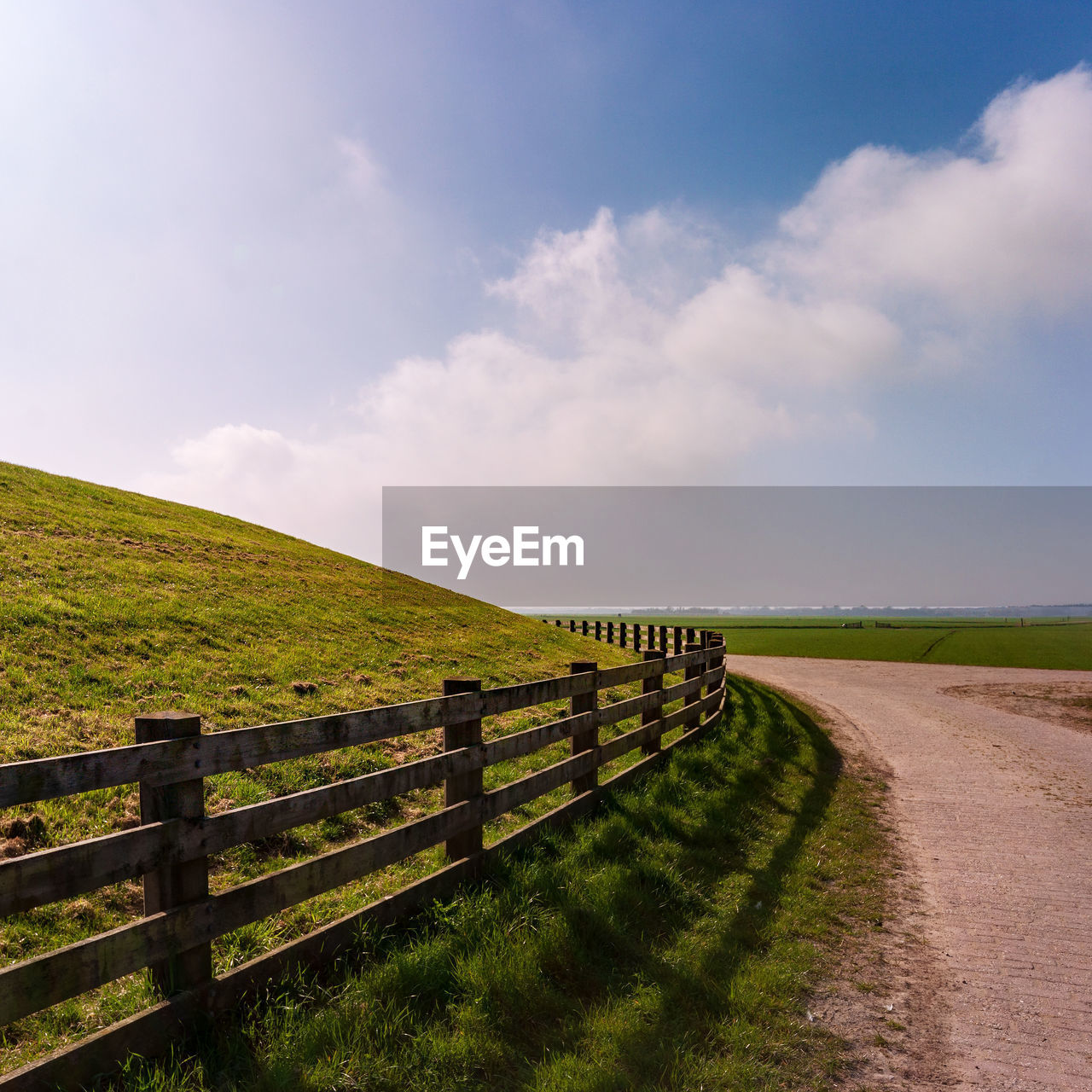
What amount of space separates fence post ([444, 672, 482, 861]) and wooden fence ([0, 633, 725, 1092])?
0.01m

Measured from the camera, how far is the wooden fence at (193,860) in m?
2.94

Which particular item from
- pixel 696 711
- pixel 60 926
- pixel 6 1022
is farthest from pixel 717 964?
pixel 696 711

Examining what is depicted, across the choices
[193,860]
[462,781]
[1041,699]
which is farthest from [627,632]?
[193,860]

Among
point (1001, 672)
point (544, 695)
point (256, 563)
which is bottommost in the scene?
point (1001, 672)

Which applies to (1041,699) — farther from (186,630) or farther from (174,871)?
(174,871)

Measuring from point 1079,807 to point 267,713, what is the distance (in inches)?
443

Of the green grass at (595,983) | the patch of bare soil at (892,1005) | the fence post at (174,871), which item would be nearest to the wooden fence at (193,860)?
the fence post at (174,871)

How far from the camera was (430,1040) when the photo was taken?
139 inches

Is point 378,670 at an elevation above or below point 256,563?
below

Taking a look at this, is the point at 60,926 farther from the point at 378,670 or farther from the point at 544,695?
the point at 378,670

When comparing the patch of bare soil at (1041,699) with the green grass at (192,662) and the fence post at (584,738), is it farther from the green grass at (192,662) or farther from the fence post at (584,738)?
the fence post at (584,738)

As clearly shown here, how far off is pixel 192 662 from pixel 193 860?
30.3 feet

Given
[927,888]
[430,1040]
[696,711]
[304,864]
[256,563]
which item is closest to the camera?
[430,1040]

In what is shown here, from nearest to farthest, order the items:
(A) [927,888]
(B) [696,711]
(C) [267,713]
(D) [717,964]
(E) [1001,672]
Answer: (D) [717,964]
(A) [927,888]
(C) [267,713]
(B) [696,711]
(E) [1001,672]
